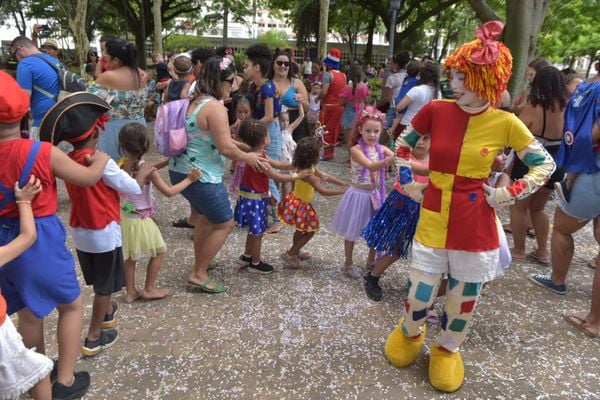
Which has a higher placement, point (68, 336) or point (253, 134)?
point (253, 134)

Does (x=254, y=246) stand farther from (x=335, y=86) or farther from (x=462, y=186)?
(x=335, y=86)

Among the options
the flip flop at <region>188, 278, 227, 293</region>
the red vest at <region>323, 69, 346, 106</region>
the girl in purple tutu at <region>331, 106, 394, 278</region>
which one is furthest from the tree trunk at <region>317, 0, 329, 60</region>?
the flip flop at <region>188, 278, 227, 293</region>

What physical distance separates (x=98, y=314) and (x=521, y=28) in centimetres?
855

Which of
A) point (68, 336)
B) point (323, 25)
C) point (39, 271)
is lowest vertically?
point (68, 336)

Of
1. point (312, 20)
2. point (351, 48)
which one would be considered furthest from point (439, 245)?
point (351, 48)

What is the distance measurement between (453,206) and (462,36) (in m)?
35.7

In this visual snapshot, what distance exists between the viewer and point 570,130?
3270 millimetres

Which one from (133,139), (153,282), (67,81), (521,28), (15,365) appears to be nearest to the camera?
(15,365)

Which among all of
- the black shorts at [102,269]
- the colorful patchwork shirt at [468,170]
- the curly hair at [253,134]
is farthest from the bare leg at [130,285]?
the colorful patchwork shirt at [468,170]

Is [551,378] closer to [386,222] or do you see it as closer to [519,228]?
[386,222]

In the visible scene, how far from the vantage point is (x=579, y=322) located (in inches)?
124

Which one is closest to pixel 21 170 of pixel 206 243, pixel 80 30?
pixel 206 243

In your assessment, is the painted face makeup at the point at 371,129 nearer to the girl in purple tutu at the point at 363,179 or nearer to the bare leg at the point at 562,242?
the girl in purple tutu at the point at 363,179

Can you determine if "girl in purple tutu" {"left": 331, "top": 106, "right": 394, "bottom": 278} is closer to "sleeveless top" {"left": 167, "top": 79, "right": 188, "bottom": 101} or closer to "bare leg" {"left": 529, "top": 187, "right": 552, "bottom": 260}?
"bare leg" {"left": 529, "top": 187, "right": 552, "bottom": 260}
